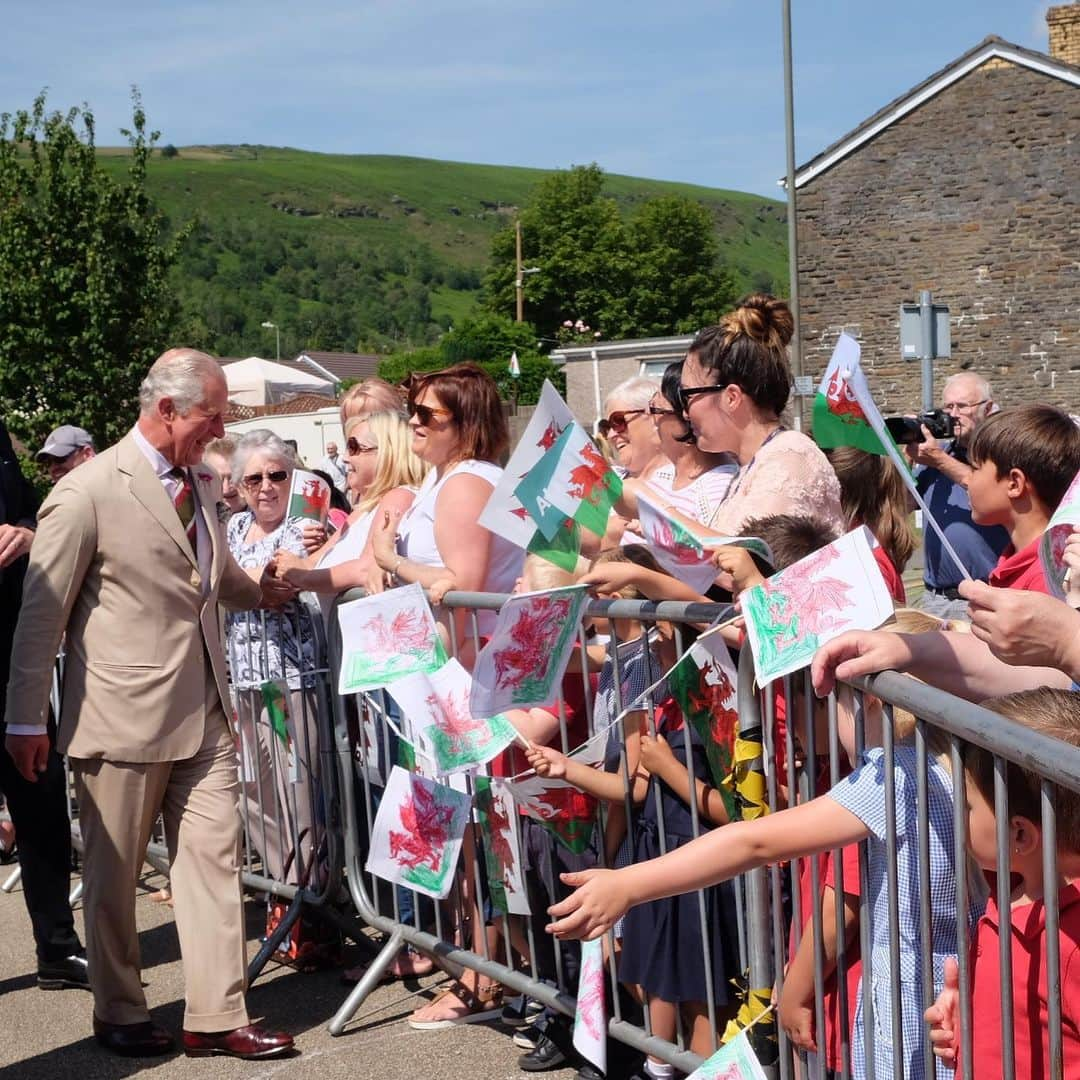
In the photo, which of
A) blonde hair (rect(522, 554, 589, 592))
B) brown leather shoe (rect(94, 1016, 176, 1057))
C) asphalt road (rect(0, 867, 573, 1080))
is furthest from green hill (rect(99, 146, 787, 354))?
blonde hair (rect(522, 554, 589, 592))

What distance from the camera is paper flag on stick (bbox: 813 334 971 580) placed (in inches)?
126

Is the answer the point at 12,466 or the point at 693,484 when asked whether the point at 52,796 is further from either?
the point at 693,484

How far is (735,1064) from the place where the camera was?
3.10 meters

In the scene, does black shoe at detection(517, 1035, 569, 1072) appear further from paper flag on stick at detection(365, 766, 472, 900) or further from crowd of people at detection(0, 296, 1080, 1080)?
paper flag on stick at detection(365, 766, 472, 900)

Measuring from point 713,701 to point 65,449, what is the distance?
5303mm

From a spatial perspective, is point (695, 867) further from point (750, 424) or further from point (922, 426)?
point (922, 426)

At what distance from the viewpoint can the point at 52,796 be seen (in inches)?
225

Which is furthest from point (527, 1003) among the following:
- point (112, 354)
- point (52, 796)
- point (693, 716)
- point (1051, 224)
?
point (1051, 224)

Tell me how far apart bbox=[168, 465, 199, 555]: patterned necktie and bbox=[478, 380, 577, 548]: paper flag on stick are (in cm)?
169

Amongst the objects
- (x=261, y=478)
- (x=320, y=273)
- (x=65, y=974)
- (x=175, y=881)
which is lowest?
(x=65, y=974)

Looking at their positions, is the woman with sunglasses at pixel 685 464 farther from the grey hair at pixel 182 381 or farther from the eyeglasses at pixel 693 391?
the grey hair at pixel 182 381

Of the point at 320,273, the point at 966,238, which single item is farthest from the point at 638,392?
the point at 320,273

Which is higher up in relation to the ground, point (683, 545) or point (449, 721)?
point (683, 545)

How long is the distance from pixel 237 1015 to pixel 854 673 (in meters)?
2.80
